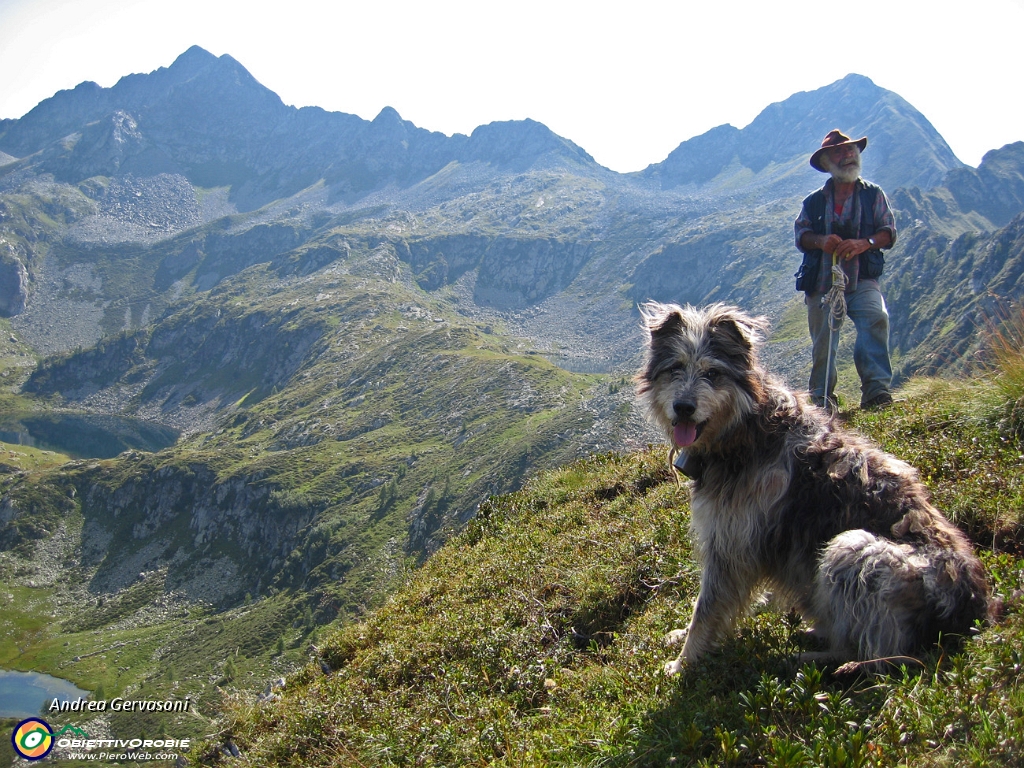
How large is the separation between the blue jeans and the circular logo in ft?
52.0

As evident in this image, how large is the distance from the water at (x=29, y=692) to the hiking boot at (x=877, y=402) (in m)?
152

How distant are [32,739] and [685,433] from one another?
47.7 ft

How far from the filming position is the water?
391 feet

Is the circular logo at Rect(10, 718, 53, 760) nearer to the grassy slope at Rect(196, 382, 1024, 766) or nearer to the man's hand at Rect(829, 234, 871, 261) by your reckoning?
the grassy slope at Rect(196, 382, 1024, 766)

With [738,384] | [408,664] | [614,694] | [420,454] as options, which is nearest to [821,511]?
[738,384]

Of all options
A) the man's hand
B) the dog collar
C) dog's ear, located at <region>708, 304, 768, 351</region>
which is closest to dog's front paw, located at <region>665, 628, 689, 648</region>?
the dog collar

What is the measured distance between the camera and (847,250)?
10.2m

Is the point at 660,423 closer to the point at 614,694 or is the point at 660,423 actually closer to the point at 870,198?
the point at 614,694

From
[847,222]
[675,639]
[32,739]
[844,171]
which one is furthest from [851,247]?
[32,739]

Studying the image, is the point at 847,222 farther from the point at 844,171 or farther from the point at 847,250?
the point at 844,171

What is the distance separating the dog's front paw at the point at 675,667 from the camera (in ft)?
17.3

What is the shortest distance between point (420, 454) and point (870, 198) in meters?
194

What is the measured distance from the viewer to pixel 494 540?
11250 millimetres

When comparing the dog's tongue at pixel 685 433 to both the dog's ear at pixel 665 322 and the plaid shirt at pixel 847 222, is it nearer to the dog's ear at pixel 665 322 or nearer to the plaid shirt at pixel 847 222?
the dog's ear at pixel 665 322
